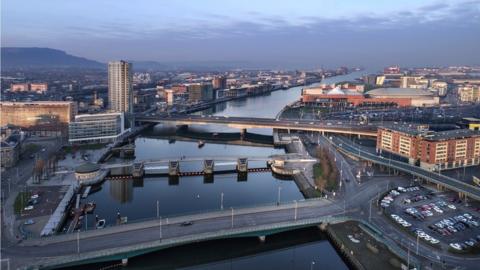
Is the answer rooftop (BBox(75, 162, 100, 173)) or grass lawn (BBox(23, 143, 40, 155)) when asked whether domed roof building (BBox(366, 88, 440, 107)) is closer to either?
grass lawn (BBox(23, 143, 40, 155))

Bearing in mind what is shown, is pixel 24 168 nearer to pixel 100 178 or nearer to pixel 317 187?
pixel 100 178

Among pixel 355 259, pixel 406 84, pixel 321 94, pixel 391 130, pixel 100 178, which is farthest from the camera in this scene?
pixel 406 84

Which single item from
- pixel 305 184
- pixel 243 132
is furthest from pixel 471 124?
pixel 305 184

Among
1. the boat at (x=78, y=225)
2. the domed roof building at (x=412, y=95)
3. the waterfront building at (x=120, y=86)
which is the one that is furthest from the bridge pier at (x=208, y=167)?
the domed roof building at (x=412, y=95)

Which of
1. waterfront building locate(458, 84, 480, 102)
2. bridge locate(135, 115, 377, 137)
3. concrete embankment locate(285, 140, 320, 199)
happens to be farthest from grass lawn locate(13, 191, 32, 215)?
waterfront building locate(458, 84, 480, 102)

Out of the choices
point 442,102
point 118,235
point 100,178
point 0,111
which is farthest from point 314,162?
point 442,102

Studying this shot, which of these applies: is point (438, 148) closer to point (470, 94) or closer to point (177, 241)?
point (177, 241)
